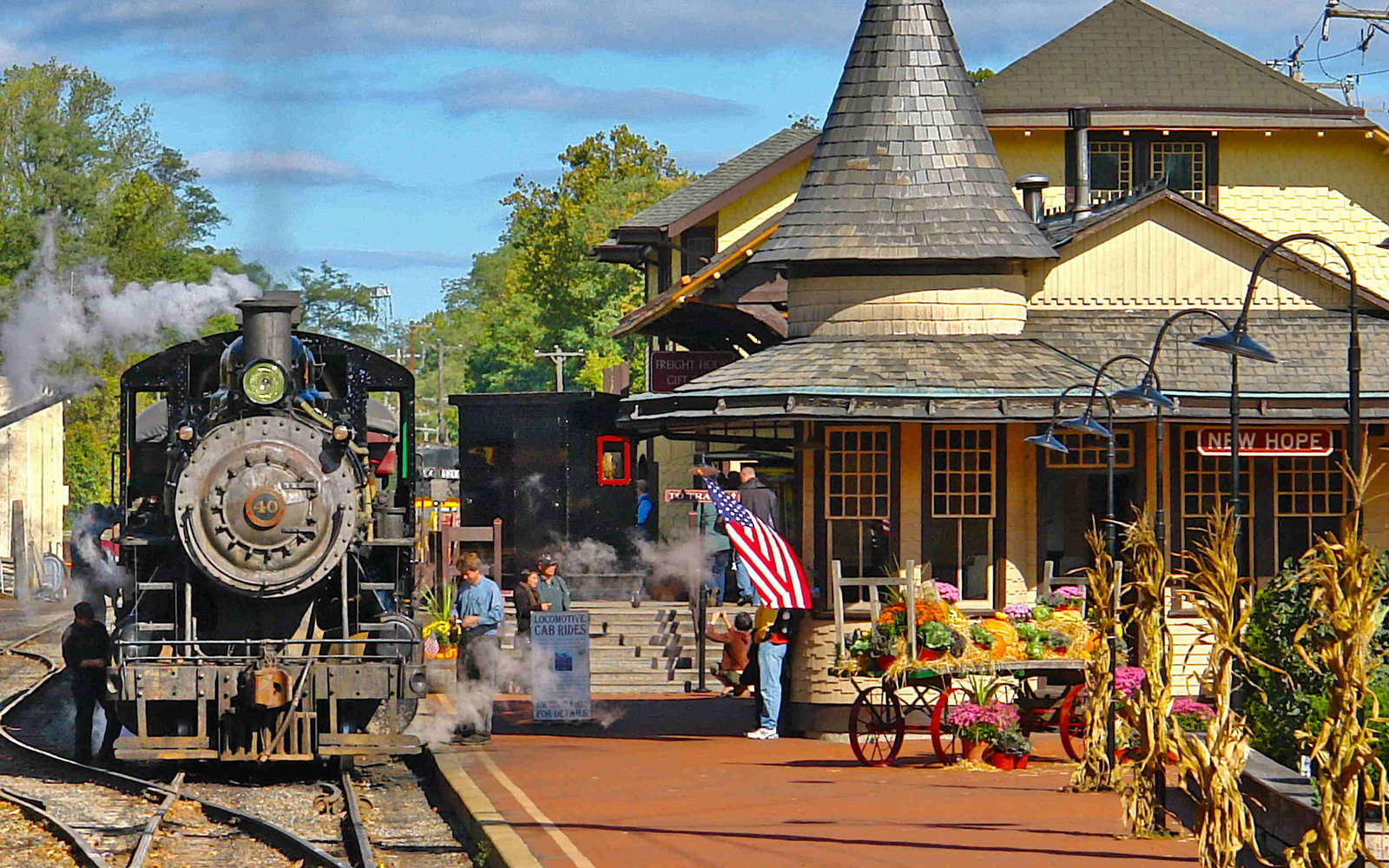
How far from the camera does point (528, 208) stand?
6556cm

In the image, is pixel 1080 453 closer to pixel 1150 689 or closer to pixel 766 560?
pixel 766 560

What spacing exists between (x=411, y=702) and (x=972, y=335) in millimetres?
6404

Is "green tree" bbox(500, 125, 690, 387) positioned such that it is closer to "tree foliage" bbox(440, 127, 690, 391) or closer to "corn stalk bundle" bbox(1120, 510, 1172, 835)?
"tree foliage" bbox(440, 127, 690, 391)

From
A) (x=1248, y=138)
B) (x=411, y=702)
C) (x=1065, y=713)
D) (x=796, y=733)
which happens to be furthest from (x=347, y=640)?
(x=1248, y=138)

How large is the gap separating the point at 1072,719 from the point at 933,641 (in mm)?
1340

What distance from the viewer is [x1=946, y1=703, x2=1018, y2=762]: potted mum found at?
14289mm

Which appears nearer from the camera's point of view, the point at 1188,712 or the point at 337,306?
the point at 1188,712

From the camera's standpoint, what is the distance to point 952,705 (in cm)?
1501

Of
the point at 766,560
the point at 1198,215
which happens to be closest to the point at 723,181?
→ the point at 1198,215

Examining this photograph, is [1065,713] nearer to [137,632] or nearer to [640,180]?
[137,632]

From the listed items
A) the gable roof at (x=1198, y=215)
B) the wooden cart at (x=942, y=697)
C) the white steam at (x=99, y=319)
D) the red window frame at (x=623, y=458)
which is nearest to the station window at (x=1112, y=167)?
the red window frame at (x=623, y=458)

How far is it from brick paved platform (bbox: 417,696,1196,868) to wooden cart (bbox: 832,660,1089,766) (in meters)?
0.22

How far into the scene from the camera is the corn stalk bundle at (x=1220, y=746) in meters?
8.48

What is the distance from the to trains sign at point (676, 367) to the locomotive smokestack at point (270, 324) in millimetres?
11730
